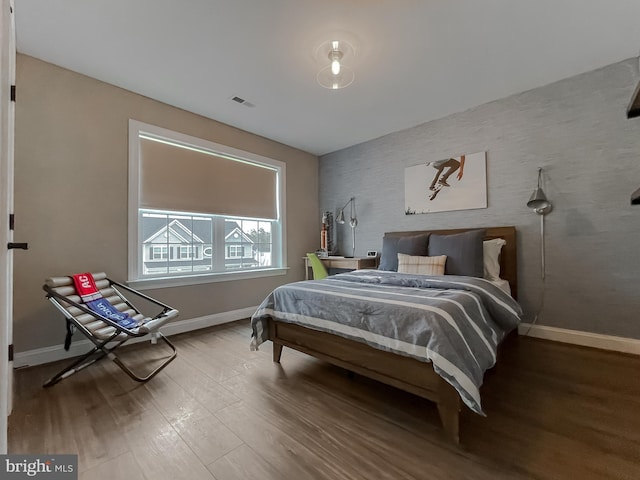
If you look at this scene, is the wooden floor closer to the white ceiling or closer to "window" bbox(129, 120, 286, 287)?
"window" bbox(129, 120, 286, 287)

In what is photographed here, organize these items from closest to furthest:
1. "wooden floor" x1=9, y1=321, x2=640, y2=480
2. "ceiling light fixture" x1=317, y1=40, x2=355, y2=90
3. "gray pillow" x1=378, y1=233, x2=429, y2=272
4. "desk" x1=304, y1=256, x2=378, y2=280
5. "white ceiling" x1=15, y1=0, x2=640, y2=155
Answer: "wooden floor" x1=9, y1=321, x2=640, y2=480 < "white ceiling" x1=15, y1=0, x2=640, y2=155 < "ceiling light fixture" x1=317, y1=40, x2=355, y2=90 < "gray pillow" x1=378, y1=233, x2=429, y2=272 < "desk" x1=304, y1=256, x2=378, y2=280

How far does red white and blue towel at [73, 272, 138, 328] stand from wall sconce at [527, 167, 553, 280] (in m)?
3.75

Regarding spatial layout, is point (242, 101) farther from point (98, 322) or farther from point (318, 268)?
point (98, 322)

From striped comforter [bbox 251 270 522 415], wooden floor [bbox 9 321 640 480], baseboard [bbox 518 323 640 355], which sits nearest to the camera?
wooden floor [bbox 9 321 640 480]

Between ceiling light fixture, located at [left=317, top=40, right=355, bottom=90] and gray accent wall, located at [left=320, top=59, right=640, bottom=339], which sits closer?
ceiling light fixture, located at [left=317, top=40, right=355, bottom=90]

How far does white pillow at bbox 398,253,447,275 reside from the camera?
274 centimetres

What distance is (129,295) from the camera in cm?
274

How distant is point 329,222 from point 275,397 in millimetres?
3117

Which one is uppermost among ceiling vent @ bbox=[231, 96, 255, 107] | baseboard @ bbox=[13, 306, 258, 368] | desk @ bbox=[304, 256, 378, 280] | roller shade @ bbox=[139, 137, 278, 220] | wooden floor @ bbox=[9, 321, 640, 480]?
ceiling vent @ bbox=[231, 96, 255, 107]

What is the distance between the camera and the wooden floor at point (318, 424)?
1.19 m

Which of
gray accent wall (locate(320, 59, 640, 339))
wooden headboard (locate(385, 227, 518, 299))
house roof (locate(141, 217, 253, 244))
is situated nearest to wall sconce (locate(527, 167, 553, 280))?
gray accent wall (locate(320, 59, 640, 339))

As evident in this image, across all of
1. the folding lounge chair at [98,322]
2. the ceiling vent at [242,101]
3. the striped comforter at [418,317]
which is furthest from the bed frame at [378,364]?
the ceiling vent at [242,101]

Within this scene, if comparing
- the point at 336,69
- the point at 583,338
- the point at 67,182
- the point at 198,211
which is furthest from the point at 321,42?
the point at 583,338

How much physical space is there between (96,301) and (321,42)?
277 cm
